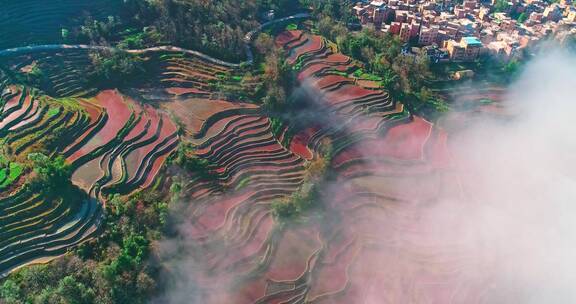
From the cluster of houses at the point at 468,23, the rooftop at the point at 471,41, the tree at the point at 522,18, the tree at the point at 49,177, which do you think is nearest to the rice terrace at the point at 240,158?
the tree at the point at 49,177

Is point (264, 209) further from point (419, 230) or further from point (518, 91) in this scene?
point (518, 91)

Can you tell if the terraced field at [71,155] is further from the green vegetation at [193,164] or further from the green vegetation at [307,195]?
the green vegetation at [307,195]

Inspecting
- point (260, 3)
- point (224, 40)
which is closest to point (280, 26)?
point (260, 3)

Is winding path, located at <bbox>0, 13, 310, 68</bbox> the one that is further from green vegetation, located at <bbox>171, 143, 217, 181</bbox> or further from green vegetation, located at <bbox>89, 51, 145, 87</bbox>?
green vegetation, located at <bbox>171, 143, 217, 181</bbox>

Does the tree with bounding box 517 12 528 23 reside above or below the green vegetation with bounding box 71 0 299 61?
below

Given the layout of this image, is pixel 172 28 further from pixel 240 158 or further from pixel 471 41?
pixel 471 41

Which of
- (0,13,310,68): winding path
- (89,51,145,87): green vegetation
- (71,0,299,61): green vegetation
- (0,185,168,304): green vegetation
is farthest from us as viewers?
(71,0,299,61): green vegetation

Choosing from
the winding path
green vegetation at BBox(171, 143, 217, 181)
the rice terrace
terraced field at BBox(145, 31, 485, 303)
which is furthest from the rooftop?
green vegetation at BBox(171, 143, 217, 181)
